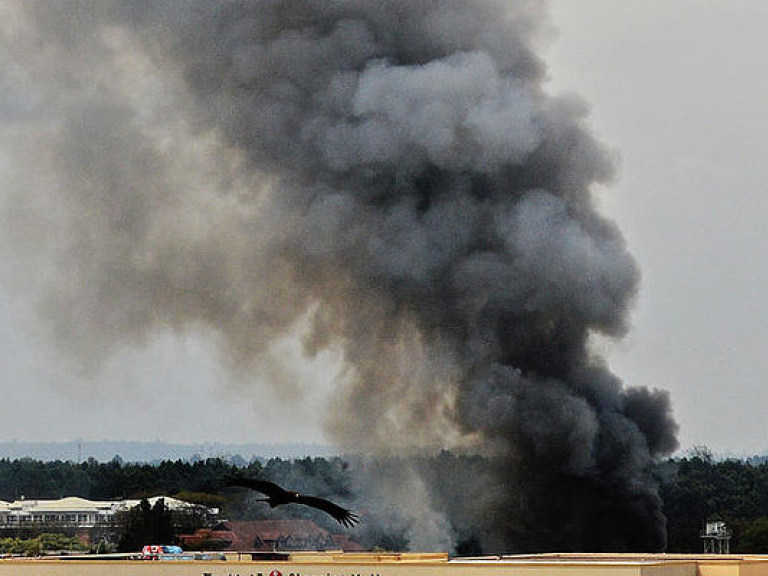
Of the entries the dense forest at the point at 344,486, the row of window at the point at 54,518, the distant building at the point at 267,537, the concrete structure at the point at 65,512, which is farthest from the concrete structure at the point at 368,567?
the row of window at the point at 54,518

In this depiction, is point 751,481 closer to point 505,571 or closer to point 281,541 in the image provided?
point 281,541

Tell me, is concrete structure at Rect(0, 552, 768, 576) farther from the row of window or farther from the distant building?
the row of window

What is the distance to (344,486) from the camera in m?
70.8

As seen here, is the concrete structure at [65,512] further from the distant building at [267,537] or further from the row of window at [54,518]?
the distant building at [267,537]

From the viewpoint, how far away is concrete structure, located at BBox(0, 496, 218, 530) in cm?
9241

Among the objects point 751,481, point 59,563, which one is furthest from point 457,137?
point 751,481

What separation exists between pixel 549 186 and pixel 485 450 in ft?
31.3

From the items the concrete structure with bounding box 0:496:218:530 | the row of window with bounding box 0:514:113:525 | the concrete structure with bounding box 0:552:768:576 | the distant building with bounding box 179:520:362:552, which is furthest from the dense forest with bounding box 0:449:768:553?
the concrete structure with bounding box 0:552:768:576

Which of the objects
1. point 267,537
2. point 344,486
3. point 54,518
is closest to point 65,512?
point 54,518

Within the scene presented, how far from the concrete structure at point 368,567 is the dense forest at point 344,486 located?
22324 millimetres

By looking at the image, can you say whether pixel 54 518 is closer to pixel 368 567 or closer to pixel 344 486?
pixel 344 486

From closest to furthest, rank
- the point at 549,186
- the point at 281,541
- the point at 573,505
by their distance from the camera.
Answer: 1. the point at 573,505
2. the point at 549,186
3. the point at 281,541

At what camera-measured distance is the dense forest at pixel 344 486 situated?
67188 millimetres

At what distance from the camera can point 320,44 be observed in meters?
68.8
